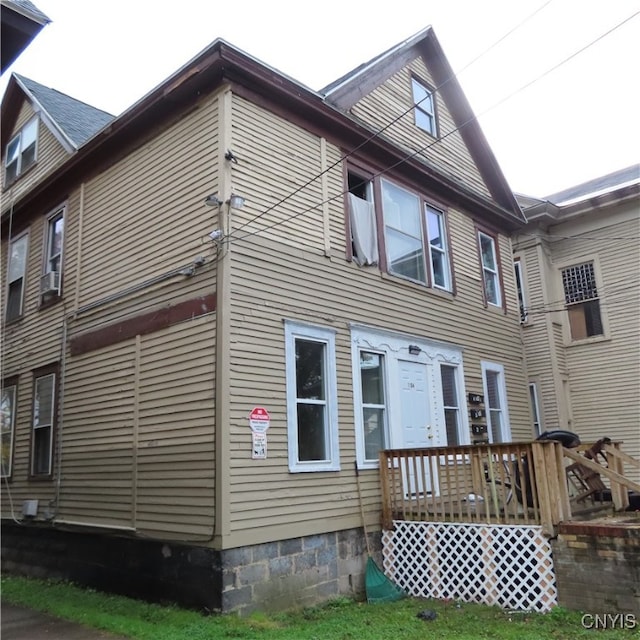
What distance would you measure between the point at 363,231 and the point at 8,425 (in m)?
7.87

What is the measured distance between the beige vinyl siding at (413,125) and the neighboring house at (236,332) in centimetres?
8

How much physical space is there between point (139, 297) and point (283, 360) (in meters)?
2.50

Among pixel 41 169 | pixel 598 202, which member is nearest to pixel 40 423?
pixel 41 169

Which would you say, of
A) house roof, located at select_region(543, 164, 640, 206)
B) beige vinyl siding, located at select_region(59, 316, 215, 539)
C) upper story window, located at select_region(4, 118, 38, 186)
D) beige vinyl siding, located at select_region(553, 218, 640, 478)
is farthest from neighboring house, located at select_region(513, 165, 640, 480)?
upper story window, located at select_region(4, 118, 38, 186)

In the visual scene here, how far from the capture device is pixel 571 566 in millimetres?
6805

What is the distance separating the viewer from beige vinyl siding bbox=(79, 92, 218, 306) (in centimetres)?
812

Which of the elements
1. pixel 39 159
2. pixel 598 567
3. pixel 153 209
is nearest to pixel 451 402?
pixel 598 567

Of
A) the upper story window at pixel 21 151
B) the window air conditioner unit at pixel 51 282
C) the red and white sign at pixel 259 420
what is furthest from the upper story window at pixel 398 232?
the upper story window at pixel 21 151

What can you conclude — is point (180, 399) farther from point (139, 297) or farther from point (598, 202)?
point (598, 202)

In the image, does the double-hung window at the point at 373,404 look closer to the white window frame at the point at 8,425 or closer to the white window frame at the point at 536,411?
the white window frame at the point at 8,425

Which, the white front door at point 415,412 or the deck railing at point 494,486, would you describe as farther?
the white front door at point 415,412

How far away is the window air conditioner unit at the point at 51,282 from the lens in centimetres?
1085

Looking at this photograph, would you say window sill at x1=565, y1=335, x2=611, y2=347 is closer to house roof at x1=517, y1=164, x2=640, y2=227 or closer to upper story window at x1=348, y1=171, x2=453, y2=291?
house roof at x1=517, y1=164, x2=640, y2=227

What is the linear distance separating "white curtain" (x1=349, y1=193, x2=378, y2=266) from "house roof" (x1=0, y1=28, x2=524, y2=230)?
103 centimetres
